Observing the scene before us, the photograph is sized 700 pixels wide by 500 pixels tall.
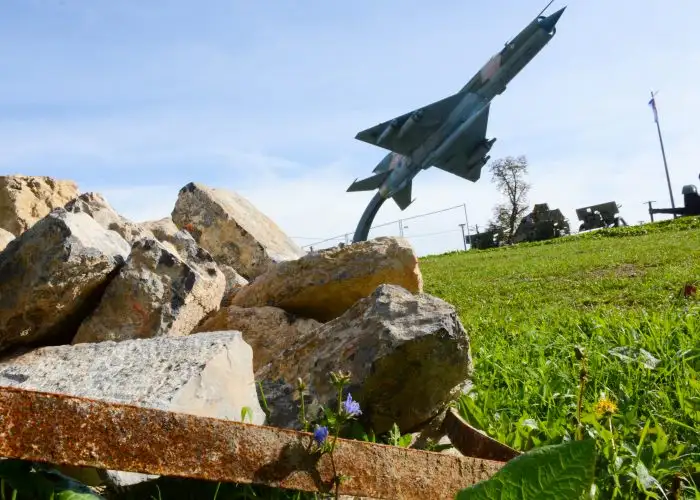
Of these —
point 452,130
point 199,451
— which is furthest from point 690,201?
point 199,451

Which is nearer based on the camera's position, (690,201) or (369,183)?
(369,183)

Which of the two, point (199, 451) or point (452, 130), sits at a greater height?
point (452, 130)

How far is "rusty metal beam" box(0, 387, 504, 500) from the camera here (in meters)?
1.40

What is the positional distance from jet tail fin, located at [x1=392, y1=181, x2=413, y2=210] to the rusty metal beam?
2519 centimetres

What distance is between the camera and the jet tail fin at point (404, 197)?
1067 inches

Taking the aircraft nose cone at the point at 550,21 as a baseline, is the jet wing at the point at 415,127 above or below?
below

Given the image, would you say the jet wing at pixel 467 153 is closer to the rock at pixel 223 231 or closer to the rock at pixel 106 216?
the rock at pixel 223 231

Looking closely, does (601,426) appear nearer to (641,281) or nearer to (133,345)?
(133,345)

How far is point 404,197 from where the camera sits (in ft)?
91.2

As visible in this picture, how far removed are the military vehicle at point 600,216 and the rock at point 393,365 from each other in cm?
3209

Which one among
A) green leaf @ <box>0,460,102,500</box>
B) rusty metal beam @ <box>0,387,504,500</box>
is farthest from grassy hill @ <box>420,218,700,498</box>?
green leaf @ <box>0,460,102,500</box>

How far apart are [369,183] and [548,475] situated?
27091mm

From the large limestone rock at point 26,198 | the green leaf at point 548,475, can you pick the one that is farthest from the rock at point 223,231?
the green leaf at point 548,475

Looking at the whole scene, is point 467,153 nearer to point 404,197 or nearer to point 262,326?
point 404,197
